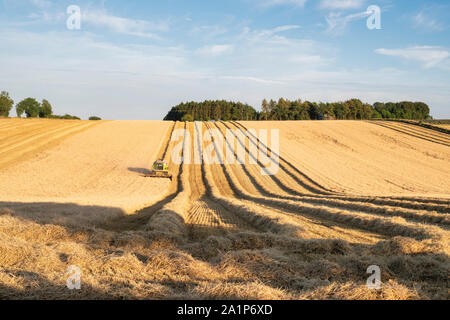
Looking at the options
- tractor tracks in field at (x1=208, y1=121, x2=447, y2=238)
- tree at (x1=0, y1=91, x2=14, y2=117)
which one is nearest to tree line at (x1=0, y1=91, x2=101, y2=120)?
tree at (x1=0, y1=91, x2=14, y2=117)

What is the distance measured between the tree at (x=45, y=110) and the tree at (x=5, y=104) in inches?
360

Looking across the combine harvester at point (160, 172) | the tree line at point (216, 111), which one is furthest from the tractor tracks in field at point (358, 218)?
the tree line at point (216, 111)

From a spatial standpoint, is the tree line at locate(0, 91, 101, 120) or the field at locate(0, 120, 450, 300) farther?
the tree line at locate(0, 91, 101, 120)

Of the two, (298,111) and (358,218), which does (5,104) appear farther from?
(358,218)

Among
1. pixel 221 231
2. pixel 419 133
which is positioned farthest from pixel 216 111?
pixel 221 231

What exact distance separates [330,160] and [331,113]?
102 metres

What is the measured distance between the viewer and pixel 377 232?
1360 cm

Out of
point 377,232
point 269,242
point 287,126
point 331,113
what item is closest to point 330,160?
point 287,126

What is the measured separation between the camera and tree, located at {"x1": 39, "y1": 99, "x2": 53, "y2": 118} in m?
126

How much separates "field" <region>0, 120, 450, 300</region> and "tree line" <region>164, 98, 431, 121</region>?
100497mm

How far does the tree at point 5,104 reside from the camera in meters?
118

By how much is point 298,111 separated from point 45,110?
9448cm

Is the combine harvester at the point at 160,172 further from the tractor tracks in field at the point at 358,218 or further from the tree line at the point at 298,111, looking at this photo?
the tree line at the point at 298,111

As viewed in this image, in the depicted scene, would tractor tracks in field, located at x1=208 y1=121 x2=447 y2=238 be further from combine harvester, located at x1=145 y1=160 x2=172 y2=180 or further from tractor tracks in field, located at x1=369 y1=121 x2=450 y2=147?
tractor tracks in field, located at x1=369 y1=121 x2=450 y2=147
